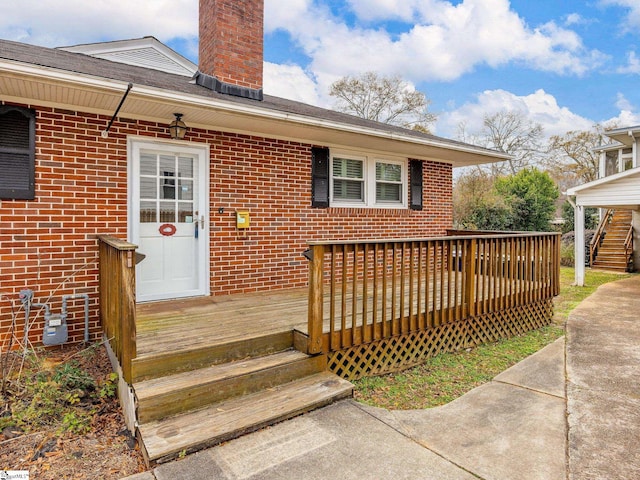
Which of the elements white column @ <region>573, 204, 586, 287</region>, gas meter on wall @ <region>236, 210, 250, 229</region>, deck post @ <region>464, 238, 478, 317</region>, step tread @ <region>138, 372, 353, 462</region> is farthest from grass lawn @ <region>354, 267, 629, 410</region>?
white column @ <region>573, 204, 586, 287</region>

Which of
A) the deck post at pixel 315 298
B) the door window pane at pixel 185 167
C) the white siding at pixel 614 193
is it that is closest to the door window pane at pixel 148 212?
the door window pane at pixel 185 167

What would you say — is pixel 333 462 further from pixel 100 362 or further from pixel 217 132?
pixel 217 132

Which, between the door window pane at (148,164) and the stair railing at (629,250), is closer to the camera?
the door window pane at (148,164)

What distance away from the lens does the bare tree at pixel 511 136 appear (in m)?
24.2

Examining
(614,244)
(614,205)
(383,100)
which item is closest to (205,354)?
(614,205)

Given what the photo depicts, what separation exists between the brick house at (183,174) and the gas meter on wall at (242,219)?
0.09 metres

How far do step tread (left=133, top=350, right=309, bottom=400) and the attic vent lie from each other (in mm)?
3916

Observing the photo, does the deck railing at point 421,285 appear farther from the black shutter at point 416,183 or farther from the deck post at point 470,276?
the black shutter at point 416,183

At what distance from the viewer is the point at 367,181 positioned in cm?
673

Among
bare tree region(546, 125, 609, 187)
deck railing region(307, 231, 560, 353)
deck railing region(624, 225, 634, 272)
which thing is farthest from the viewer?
bare tree region(546, 125, 609, 187)

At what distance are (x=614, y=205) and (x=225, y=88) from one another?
9615 mm

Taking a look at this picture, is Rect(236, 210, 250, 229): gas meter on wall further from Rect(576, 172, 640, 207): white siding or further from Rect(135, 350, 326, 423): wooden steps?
Rect(576, 172, 640, 207): white siding

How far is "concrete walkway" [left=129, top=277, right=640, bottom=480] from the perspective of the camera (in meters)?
2.29

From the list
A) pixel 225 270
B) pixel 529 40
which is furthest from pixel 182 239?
pixel 529 40
